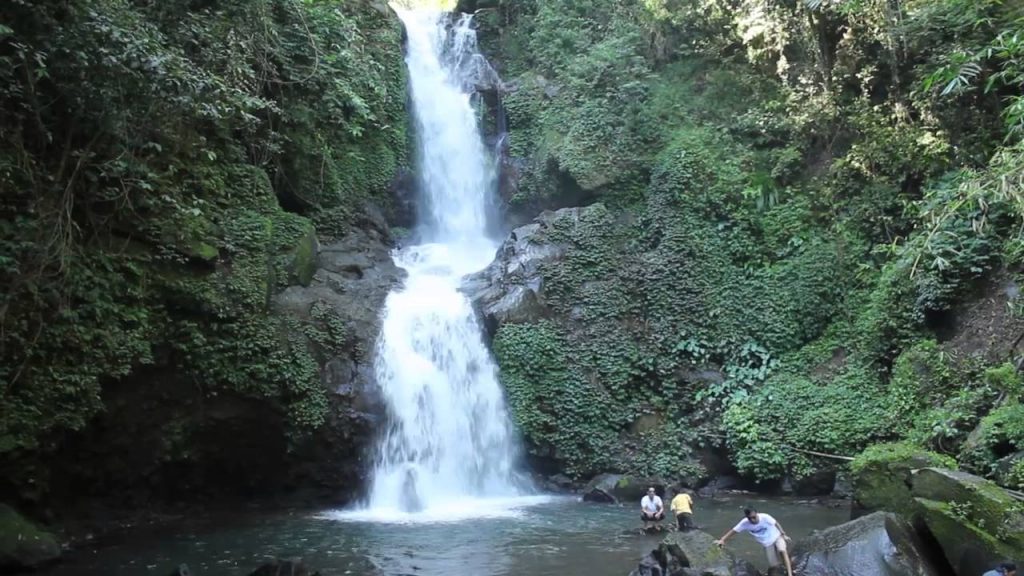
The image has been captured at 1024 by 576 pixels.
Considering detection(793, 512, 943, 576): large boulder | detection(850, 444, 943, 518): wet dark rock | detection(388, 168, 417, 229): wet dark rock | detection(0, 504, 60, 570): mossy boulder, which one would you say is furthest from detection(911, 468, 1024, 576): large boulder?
detection(388, 168, 417, 229): wet dark rock

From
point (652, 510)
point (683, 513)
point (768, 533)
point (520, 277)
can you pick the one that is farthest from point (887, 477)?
point (520, 277)

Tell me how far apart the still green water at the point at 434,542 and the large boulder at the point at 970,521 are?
7.09 ft

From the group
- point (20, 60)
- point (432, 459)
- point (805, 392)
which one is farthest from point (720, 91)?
point (20, 60)

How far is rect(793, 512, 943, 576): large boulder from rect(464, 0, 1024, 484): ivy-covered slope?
3659mm

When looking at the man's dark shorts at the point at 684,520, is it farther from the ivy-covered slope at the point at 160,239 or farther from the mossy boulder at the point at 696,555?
the ivy-covered slope at the point at 160,239

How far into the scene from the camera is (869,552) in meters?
8.80

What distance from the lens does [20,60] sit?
349 inches

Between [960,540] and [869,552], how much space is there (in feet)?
3.26

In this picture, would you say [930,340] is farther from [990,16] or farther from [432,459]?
[432,459]

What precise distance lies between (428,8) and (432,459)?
21554 mm

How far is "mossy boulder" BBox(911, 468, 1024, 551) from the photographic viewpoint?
830 cm

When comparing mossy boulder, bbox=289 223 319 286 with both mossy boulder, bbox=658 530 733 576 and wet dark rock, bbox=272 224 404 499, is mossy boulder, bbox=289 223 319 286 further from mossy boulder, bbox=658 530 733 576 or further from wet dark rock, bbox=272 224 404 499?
mossy boulder, bbox=658 530 733 576

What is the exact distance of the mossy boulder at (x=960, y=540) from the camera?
8.24 metres

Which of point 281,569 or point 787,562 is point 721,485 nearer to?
point 787,562
